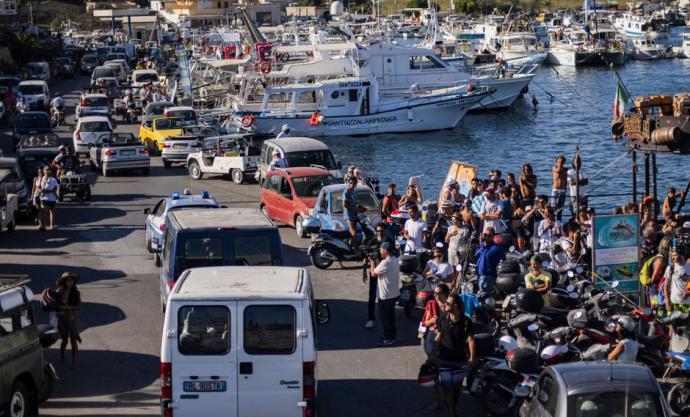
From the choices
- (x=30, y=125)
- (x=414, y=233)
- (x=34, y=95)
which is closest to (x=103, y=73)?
(x=34, y=95)

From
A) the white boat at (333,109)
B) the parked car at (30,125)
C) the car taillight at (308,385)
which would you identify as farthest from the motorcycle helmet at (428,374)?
the white boat at (333,109)

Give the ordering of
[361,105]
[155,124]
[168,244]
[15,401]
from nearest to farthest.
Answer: [15,401]
[168,244]
[155,124]
[361,105]

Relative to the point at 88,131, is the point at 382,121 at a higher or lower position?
lower

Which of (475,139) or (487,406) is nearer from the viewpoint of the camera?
(487,406)

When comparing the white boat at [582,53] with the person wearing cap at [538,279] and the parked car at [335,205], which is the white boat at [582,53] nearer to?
the parked car at [335,205]

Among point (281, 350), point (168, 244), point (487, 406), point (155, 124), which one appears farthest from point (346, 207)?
point (155, 124)

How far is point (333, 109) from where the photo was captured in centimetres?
5300

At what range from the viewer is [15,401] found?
11914 mm

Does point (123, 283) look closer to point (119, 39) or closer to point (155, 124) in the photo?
point (155, 124)

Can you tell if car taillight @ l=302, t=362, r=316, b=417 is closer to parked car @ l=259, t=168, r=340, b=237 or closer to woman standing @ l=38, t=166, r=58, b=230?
parked car @ l=259, t=168, r=340, b=237

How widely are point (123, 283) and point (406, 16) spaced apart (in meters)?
141

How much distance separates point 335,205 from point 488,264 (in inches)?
269

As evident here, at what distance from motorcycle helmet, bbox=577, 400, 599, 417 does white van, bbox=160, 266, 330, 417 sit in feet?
8.90

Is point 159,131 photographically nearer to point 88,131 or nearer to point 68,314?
point 88,131
